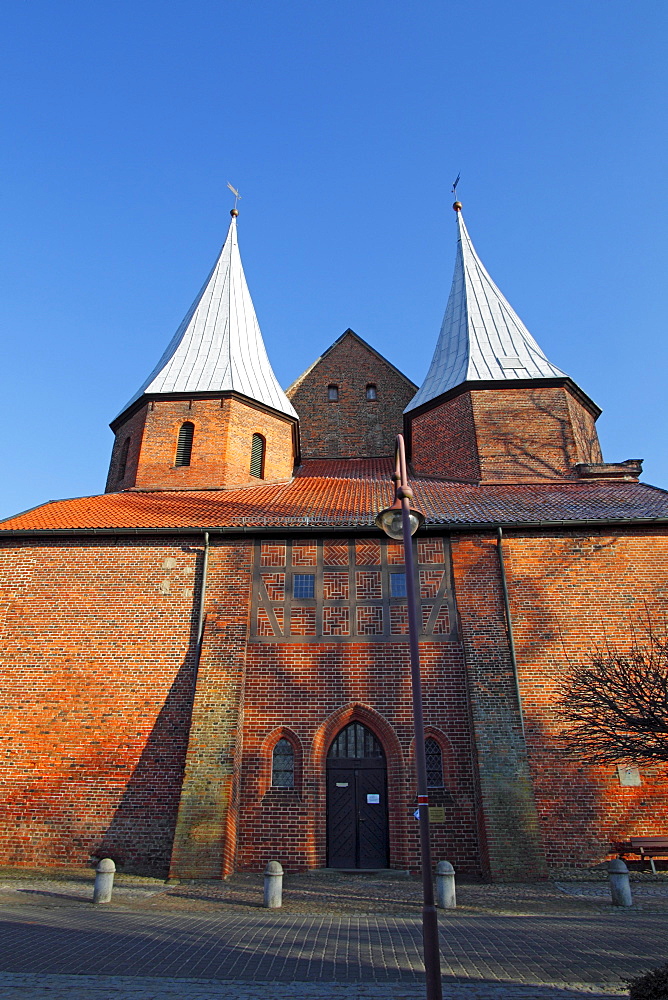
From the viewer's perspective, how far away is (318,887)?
10.7 meters

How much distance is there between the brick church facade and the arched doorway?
35mm

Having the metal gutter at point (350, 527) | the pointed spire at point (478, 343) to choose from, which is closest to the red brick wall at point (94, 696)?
the metal gutter at point (350, 527)

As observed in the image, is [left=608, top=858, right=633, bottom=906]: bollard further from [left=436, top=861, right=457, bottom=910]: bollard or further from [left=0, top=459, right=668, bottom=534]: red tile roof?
[left=0, top=459, right=668, bottom=534]: red tile roof

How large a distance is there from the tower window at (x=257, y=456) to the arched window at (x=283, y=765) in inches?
351

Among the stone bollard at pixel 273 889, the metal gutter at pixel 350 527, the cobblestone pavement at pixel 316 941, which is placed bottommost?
the cobblestone pavement at pixel 316 941

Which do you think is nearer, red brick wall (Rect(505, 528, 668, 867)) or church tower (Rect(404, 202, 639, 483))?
red brick wall (Rect(505, 528, 668, 867))

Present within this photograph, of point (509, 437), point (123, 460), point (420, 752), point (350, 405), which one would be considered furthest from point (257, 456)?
point (420, 752)

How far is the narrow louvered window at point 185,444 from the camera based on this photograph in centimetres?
1905

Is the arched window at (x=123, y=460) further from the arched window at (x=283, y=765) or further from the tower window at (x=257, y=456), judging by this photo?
the arched window at (x=283, y=765)

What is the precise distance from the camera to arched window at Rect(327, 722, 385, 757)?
12.9 m

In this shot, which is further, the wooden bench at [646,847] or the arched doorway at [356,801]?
the arched doorway at [356,801]

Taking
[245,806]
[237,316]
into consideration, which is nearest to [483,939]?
[245,806]

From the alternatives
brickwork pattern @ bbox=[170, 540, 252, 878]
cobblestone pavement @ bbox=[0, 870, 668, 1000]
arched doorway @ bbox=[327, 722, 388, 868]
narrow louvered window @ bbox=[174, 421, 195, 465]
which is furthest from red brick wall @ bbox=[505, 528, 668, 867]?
narrow louvered window @ bbox=[174, 421, 195, 465]

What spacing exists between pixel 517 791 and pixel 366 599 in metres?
4.51
